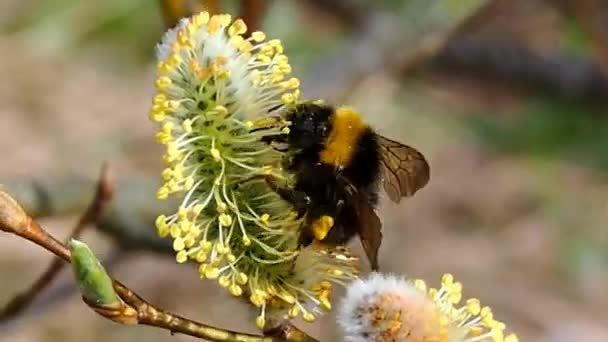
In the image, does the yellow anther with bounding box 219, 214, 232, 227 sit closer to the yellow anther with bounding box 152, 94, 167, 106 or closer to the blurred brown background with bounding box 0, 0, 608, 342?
the yellow anther with bounding box 152, 94, 167, 106

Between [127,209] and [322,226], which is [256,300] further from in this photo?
[127,209]

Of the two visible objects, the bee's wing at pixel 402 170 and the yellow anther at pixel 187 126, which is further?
the bee's wing at pixel 402 170

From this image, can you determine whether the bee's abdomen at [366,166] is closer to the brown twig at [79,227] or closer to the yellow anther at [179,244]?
the yellow anther at [179,244]

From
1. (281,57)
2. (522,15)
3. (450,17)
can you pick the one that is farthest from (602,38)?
(281,57)

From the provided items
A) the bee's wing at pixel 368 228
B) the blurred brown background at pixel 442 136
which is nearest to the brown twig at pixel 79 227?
the bee's wing at pixel 368 228

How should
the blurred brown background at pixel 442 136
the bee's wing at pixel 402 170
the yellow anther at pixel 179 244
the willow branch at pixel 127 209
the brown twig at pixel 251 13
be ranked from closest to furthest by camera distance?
the yellow anther at pixel 179 244, the bee's wing at pixel 402 170, the brown twig at pixel 251 13, the willow branch at pixel 127 209, the blurred brown background at pixel 442 136

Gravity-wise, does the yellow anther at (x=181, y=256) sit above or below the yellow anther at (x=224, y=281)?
below

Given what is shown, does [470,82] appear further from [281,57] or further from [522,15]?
[281,57]
